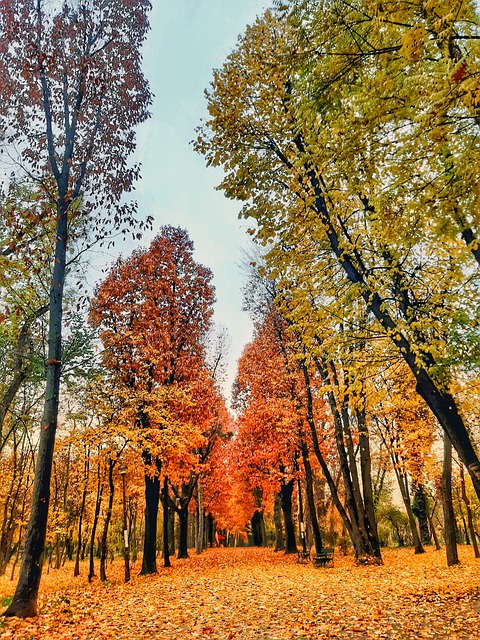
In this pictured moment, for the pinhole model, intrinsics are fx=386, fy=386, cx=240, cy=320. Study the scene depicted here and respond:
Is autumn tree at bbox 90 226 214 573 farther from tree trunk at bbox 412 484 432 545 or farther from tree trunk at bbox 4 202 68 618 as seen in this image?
tree trunk at bbox 412 484 432 545

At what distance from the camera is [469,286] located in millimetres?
6660

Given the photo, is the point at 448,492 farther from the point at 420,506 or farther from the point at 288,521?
the point at 420,506

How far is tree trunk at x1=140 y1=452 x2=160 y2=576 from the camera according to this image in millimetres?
15227

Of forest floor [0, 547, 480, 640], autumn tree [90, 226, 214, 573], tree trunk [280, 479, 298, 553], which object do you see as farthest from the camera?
tree trunk [280, 479, 298, 553]

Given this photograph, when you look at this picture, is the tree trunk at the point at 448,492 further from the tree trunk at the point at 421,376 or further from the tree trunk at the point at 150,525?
the tree trunk at the point at 150,525

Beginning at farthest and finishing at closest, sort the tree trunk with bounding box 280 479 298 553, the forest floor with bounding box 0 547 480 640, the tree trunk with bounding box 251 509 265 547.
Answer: the tree trunk with bounding box 251 509 265 547, the tree trunk with bounding box 280 479 298 553, the forest floor with bounding box 0 547 480 640

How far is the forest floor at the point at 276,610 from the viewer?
19.4 ft

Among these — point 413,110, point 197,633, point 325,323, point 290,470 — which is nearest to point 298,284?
point 325,323

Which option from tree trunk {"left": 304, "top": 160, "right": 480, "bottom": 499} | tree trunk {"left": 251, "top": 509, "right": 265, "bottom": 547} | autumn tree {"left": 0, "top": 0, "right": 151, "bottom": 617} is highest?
autumn tree {"left": 0, "top": 0, "right": 151, "bottom": 617}

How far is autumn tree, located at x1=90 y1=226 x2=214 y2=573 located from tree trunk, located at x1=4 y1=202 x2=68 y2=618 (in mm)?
4692

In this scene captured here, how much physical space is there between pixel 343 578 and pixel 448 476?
4.44 m

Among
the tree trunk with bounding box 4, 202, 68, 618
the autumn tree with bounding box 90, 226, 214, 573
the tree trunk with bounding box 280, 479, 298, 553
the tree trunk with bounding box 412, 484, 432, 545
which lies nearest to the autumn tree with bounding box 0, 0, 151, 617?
the tree trunk with bounding box 4, 202, 68, 618

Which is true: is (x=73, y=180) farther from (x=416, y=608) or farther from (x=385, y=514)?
(x=385, y=514)

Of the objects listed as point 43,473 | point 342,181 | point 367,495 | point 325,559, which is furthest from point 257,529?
point 342,181
